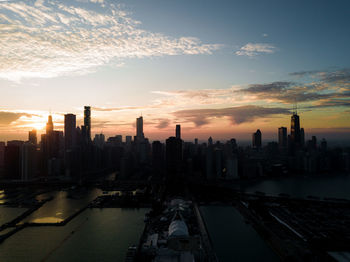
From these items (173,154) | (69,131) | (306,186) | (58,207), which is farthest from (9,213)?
(69,131)

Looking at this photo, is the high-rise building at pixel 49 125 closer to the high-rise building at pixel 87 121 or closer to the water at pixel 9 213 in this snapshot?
the high-rise building at pixel 87 121

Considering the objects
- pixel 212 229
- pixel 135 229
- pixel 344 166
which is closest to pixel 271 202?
pixel 212 229

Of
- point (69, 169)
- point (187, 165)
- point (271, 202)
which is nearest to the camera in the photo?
point (271, 202)

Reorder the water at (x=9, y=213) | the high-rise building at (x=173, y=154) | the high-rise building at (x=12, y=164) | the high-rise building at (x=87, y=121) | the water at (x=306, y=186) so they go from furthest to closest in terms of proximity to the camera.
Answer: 1. the high-rise building at (x=87, y=121)
2. the high-rise building at (x=173, y=154)
3. the high-rise building at (x=12, y=164)
4. the water at (x=306, y=186)
5. the water at (x=9, y=213)

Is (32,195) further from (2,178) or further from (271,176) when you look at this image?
(271,176)

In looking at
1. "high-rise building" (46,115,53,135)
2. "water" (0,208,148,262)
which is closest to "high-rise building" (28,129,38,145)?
"high-rise building" (46,115,53,135)

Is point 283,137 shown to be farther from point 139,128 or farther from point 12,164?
point 12,164

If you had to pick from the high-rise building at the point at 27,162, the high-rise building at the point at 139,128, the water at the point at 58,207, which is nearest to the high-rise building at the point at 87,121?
the high-rise building at the point at 139,128
